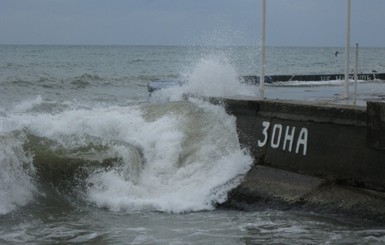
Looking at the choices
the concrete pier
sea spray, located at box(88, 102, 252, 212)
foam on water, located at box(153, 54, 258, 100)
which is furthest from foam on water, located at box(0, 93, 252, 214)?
foam on water, located at box(153, 54, 258, 100)

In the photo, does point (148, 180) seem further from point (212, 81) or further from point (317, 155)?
point (212, 81)

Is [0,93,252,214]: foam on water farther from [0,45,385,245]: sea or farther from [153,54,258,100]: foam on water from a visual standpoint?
[153,54,258,100]: foam on water

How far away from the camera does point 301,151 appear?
6.97 meters

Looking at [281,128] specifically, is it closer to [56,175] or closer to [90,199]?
[90,199]

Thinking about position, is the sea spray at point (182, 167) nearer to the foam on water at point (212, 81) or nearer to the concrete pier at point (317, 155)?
the concrete pier at point (317, 155)

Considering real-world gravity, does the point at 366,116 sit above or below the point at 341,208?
above

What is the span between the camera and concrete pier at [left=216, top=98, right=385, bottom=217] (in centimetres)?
612

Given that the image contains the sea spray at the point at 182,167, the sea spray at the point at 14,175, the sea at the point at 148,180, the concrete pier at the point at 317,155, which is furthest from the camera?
the sea spray at the point at 182,167

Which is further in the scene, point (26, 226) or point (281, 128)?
point (281, 128)

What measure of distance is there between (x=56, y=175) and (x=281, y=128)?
3187mm

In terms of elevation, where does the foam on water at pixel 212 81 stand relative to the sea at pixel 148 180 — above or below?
above

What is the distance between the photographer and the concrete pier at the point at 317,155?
20.1 feet

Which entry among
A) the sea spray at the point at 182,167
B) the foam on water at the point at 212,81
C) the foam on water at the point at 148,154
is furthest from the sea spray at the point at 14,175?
the foam on water at the point at 212,81

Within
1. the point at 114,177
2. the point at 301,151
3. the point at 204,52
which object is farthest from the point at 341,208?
the point at 204,52
